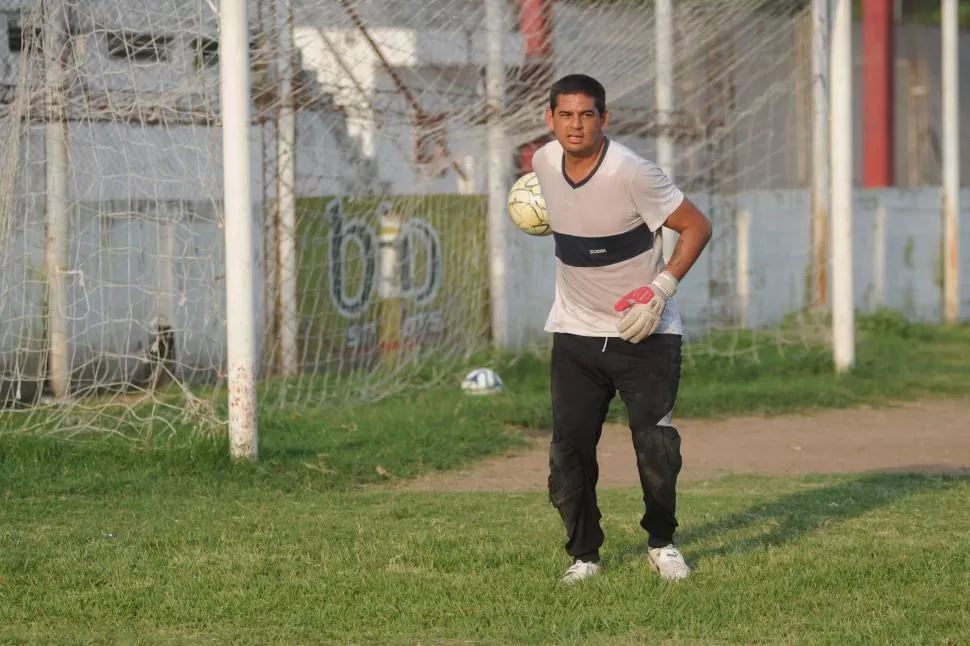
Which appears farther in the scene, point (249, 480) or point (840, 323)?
point (840, 323)

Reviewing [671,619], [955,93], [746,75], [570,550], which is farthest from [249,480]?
[955,93]

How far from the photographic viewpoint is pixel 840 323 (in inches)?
552

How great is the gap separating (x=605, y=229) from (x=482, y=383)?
262 inches

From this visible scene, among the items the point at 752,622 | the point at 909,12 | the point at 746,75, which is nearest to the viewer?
the point at 752,622

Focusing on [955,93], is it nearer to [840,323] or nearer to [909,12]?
[840,323]

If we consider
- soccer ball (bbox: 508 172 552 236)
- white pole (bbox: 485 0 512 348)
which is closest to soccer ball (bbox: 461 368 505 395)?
white pole (bbox: 485 0 512 348)

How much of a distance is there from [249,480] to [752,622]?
4.00 metres

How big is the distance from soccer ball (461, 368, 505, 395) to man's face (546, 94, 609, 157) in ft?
21.7

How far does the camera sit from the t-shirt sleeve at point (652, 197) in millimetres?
5836

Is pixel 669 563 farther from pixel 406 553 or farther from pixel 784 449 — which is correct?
pixel 784 449

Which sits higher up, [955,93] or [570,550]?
[955,93]

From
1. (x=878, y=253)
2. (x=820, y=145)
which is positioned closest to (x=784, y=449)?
(x=820, y=145)

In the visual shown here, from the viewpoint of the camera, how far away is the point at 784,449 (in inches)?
423

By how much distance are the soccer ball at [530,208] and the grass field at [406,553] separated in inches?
54.8
